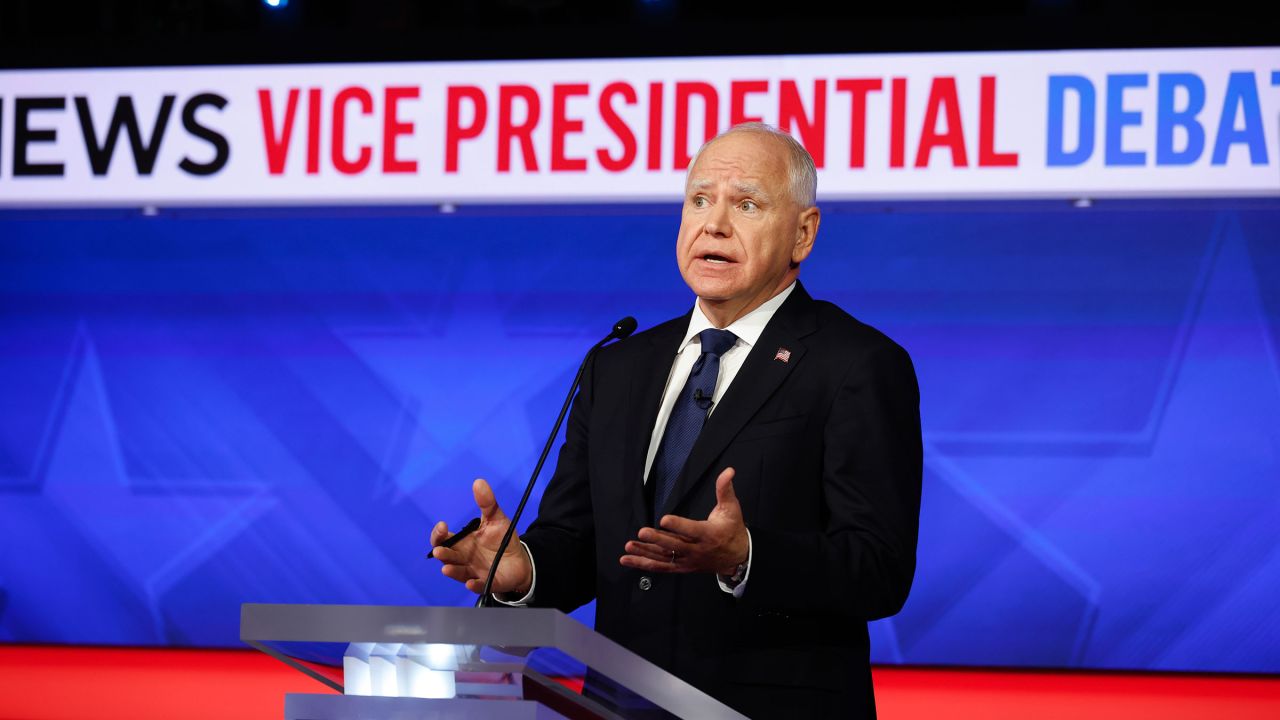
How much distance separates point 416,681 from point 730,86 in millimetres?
3196

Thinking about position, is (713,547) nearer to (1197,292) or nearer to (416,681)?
(416,681)

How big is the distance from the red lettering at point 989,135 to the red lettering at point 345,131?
1.90 metres

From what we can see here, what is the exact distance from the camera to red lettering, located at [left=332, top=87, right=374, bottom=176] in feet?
14.5

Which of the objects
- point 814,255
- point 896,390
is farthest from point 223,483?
point 896,390

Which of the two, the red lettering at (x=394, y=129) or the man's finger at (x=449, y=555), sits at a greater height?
the red lettering at (x=394, y=129)

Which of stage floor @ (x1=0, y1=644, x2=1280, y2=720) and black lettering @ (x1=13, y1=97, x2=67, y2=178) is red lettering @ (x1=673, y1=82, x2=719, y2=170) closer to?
stage floor @ (x1=0, y1=644, x2=1280, y2=720)

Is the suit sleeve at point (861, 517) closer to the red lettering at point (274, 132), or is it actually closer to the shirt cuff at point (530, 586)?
the shirt cuff at point (530, 586)

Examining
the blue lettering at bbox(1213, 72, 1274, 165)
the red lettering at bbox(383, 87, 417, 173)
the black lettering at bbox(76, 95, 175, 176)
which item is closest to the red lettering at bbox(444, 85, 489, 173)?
the red lettering at bbox(383, 87, 417, 173)

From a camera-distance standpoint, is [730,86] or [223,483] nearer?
[730,86]

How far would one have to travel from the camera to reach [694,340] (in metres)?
1.92

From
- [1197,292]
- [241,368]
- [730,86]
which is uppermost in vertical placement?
[730,86]

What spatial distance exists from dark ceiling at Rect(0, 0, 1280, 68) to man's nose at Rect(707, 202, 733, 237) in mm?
2718

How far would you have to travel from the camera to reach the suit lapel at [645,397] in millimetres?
1756

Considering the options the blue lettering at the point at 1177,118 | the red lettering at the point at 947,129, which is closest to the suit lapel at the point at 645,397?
the red lettering at the point at 947,129
